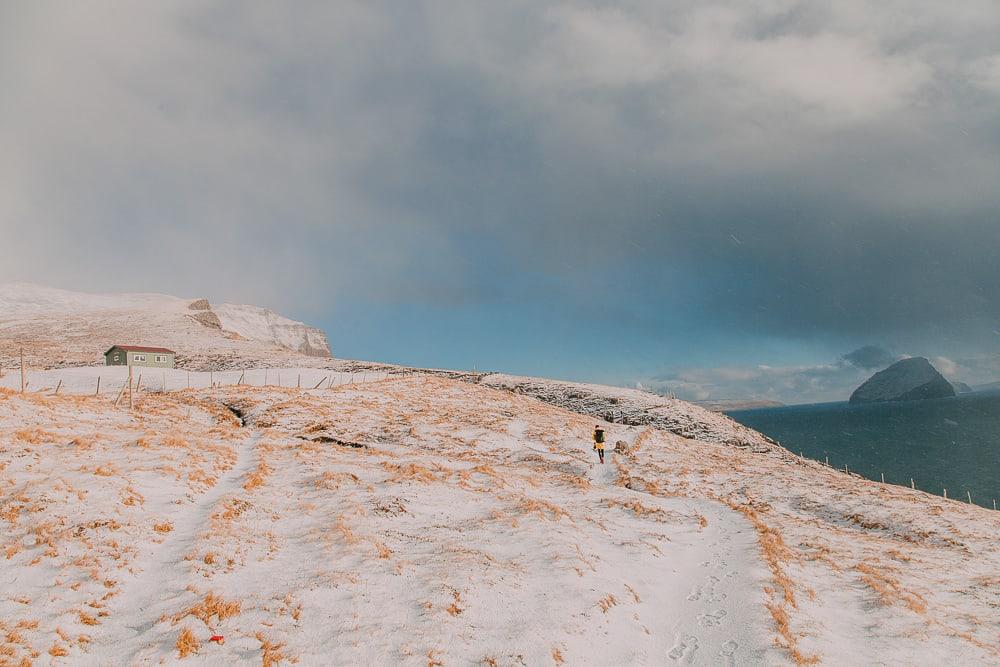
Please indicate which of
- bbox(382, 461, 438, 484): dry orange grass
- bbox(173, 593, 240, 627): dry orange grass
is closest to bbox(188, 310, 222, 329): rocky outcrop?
bbox(382, 461, 438, 484): dry orange grass

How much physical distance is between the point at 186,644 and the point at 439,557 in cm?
760

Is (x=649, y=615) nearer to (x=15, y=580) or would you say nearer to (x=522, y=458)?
(x=15, y=580)

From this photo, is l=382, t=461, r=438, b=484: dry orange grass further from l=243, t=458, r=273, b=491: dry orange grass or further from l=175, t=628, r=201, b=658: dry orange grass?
l=175, t=628, r=201, b=658: dry orange grass

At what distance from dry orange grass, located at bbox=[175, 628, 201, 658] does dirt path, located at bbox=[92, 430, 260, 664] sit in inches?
22.1

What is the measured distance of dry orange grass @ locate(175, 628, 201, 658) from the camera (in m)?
10.8

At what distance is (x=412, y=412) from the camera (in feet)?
148

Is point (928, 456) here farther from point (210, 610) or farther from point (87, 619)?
point (87, 619)

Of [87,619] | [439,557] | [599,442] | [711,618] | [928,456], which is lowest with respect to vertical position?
[928,456]

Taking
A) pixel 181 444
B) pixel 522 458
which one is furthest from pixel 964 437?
pixel 181 444

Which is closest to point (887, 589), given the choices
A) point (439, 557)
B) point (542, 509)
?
point (542, 509)

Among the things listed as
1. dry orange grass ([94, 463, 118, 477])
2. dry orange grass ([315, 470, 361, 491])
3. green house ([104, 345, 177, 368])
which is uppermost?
green house ([104, 345, 177, 368])

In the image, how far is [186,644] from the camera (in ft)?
36.1

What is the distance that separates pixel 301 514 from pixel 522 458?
59.3 feet

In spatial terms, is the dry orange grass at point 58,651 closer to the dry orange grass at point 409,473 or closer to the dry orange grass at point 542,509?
the dry orange grass at point 409,473
